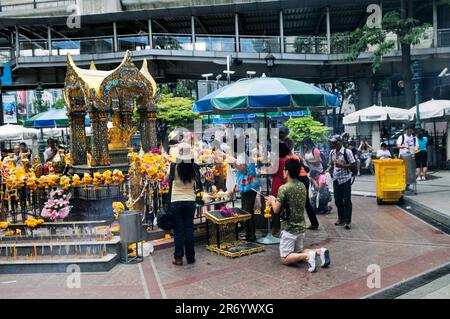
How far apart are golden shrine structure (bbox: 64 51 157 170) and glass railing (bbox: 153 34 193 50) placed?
1231 centimetres

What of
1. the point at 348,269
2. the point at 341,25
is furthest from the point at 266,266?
the point at 341,25

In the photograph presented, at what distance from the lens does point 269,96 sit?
255 inches

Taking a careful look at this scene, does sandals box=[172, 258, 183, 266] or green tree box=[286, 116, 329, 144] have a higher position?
green tree box=[286, 116, 329, 144]

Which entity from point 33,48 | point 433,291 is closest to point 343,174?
point 433,291

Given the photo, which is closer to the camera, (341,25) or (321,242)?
(321,242)

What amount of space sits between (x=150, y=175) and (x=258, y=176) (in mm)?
2079

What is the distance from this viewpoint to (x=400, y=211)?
9.65 meters

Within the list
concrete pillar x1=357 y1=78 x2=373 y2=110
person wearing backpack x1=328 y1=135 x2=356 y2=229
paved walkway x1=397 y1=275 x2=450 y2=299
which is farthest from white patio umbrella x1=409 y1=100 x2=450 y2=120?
paved walkway x1=397 y1=275 x2=450 y2=299

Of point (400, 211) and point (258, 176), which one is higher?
point (258, 176)

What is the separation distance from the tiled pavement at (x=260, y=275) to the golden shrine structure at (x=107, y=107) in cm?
372

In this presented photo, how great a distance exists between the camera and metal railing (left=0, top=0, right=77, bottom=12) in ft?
83.6

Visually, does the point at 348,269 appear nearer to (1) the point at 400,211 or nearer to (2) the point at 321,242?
(2) the point at 321,242

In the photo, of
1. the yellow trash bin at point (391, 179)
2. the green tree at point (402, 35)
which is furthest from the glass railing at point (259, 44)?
the yellow trash bin at point (391, 179)

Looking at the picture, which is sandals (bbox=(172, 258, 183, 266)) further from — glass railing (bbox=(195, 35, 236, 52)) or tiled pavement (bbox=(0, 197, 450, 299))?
glass railing (bbox=(195, 35, 236, 52))
